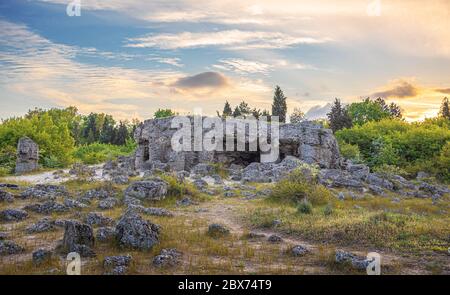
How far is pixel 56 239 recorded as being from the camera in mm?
10727

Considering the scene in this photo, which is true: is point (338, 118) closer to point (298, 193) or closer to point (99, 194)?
point (298, 193)

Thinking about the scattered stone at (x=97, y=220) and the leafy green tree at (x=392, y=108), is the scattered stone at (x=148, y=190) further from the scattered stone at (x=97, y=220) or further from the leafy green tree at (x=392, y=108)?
the leafy green tree at (x=392, y=108)

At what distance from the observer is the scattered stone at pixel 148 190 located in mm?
17781

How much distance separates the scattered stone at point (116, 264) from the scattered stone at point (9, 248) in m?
2.67

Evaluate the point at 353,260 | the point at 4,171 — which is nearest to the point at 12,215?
the point at 353,260

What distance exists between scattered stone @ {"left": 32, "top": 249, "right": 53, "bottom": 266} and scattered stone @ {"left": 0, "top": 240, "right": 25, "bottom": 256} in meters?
1.12

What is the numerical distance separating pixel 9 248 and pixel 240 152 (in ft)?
89.1

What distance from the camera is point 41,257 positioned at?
28.4ft

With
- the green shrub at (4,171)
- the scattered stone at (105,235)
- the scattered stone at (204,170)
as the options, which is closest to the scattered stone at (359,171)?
the scattered stone at (204,170)

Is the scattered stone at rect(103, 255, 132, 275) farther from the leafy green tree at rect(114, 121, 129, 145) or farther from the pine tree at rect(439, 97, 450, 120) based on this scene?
the pine tree at rect(439, 97, 450, 120)
